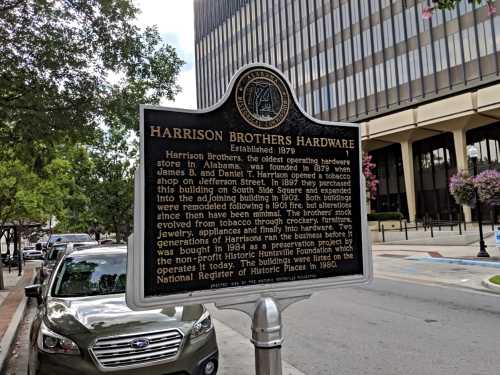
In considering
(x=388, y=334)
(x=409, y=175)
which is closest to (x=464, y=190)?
(x=388, y=334)

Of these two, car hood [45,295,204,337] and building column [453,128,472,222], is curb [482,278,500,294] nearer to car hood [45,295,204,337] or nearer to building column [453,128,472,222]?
car hood [45,295,204,337]

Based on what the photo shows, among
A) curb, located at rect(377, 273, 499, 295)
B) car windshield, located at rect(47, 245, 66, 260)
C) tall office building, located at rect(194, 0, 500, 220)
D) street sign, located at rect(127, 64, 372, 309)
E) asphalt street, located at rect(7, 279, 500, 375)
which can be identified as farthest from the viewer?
tall office building, located at rect(194, 0, 500, 220)

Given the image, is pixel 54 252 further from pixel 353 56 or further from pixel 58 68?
pixel 353 56

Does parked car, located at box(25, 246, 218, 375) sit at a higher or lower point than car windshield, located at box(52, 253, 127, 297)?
lower

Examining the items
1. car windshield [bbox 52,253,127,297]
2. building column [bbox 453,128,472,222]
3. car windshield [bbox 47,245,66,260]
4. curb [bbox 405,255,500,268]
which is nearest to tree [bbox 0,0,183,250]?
car windshield [bbox 52,253,127,297]

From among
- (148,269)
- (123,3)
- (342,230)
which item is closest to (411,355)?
(342,230)

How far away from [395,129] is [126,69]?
35.4 m

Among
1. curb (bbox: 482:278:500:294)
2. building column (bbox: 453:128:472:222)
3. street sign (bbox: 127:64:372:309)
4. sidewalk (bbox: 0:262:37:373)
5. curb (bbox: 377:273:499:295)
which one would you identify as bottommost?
sidewalk (bbox: 0:262:37:373)

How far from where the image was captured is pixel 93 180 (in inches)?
861

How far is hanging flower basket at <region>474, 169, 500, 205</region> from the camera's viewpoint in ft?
60.8

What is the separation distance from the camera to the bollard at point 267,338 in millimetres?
3271

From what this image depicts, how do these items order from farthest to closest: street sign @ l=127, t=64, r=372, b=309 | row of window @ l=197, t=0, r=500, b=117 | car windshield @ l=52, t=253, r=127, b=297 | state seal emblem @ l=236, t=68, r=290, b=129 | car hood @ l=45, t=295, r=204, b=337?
1. row of window @ l=197, t=0, r=500, b=117
2. car windshield @ l=52, t=253, r=127, b=297
3. car hood @ l=45, t=295, r=204, b=337
4. state seal emblem @ l=236, t=68, r=290, b=129
5. street sign @ l=127, t=64, r=372, b=309

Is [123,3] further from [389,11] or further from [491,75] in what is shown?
[389,11]

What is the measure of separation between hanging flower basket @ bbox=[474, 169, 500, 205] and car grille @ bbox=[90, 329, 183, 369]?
17.5 meters
